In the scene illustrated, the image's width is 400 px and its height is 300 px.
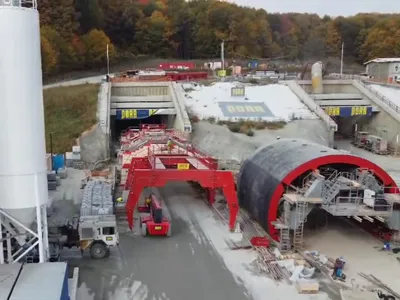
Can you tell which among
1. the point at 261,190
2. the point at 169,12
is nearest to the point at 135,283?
the point at 261,190

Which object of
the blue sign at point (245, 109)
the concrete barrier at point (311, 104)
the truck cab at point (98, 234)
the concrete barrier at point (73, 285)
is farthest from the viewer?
the blue sign at point (245, 109)

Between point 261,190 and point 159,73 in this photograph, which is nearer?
point 261,190

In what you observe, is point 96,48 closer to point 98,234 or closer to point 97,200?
point 97,200

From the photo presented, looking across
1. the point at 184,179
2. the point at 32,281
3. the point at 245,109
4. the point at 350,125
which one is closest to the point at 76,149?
the point at 245,109

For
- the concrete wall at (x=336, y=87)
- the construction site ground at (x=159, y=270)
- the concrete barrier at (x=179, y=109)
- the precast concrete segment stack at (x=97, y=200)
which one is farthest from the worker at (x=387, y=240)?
the concrete wall at (x=336, y=87)

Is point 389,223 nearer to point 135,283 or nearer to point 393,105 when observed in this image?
point 135,283

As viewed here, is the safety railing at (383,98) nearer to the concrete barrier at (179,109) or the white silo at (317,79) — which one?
the white silo at (317,79)
